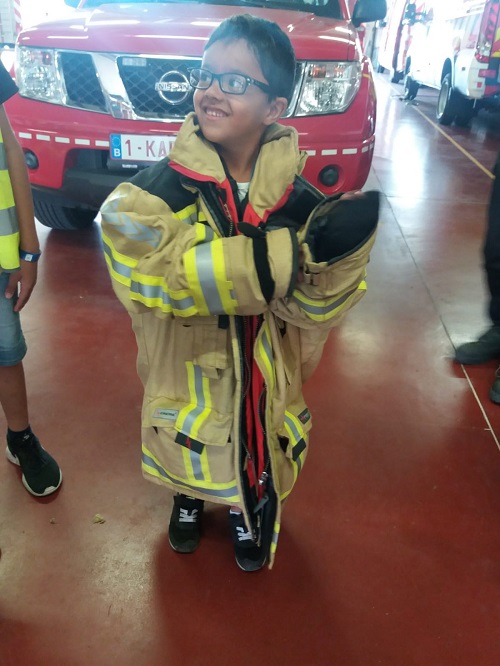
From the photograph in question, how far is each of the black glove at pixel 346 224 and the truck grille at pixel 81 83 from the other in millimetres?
1939

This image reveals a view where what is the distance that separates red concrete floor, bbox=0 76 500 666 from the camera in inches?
53.6

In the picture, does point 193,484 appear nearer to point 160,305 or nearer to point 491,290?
point 160,305

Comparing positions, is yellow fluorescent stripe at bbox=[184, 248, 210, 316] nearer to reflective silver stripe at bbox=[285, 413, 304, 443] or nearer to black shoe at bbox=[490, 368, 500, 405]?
reflective silver stripe at bbox=[285, 413, 304, 443]

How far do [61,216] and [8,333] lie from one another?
1.96 meters

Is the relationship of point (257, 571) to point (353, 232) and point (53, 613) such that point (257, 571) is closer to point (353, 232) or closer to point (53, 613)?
point (53, 613)

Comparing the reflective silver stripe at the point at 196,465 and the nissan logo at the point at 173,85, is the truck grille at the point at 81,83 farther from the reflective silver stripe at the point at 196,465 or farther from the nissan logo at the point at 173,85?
the reflective silver stripe at the point at 196,465

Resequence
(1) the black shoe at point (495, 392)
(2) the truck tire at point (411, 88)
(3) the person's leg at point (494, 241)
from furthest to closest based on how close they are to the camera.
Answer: (2) the truck tire at point (411, 88), (1) the black shoe at point (495, 392), (3) the person's leg at point (494, 241)

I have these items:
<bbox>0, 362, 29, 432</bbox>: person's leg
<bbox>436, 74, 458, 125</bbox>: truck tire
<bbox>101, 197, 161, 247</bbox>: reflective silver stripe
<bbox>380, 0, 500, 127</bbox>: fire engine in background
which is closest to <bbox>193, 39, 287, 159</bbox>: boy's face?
<bbox>101, 197, 161, 247</bbox>: reflective silver stripe

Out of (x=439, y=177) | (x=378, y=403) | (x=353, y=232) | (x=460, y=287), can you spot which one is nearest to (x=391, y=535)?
(x=378, y=403)

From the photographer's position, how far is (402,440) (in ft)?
6.68

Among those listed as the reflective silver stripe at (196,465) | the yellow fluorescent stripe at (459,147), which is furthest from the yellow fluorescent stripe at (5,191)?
the yellow fluorescent stripe at (459,147)

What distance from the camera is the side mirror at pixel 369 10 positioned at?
2924 millimetres

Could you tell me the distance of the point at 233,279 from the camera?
3.13ft

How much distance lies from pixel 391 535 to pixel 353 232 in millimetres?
1091
